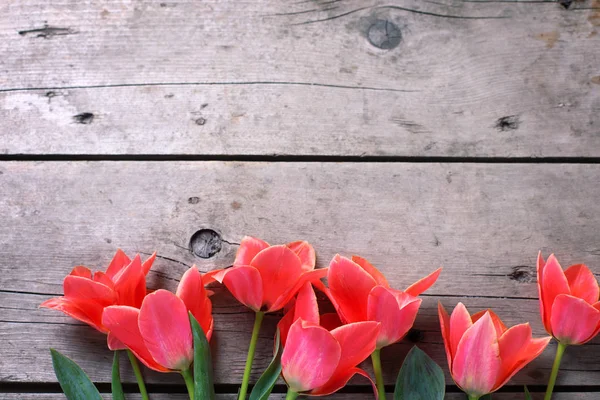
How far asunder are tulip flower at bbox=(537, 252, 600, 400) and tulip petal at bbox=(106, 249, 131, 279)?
412 mm

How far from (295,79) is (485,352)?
36cm

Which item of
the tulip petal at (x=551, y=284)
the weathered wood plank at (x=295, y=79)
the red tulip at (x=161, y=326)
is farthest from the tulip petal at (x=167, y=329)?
the tulip petal at (x=551, y=284)

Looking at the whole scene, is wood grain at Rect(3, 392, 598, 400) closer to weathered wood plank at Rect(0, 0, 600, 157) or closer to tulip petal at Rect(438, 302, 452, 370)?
tulip petal at Rect(438, 302, 452, 370)

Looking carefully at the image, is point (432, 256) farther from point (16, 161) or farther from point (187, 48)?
point (16, 161)

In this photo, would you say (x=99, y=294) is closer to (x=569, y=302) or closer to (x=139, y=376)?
(x=139, y=376)

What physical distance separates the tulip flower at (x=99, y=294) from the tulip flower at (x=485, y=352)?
31 centimetres

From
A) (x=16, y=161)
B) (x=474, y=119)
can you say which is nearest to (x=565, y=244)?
(x=474, y=119)

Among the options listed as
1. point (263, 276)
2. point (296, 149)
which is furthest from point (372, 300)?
point (296, 149)

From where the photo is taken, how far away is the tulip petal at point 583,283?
21.2 inches

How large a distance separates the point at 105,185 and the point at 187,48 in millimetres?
186

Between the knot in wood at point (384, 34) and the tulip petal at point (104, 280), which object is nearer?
the tulip petal at point (104, 280)

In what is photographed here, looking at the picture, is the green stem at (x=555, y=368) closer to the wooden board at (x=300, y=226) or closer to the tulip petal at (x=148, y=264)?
the wooden board at (x=300, y=226)

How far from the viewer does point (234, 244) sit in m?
0.59

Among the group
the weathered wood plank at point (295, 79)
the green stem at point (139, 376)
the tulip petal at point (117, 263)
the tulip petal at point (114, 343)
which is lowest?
the green stem at point (139, 376)
